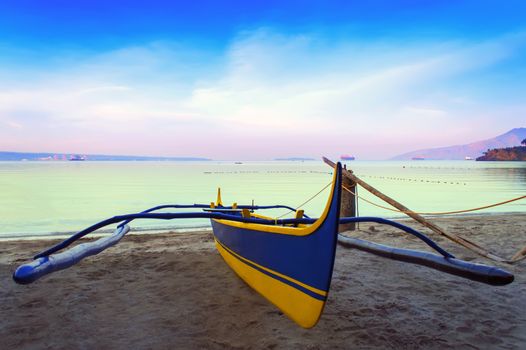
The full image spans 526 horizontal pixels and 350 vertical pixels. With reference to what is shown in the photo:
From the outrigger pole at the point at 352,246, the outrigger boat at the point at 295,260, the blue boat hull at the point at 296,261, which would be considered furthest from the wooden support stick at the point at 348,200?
the blue boat hull at the point at 296,261

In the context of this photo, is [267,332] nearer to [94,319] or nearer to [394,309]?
[394,309]

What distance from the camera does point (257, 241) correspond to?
4605 millimetres

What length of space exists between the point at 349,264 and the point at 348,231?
3.31 meters

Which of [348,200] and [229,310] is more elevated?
[348,200]

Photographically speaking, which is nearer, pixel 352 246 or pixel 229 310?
pixel 229 310

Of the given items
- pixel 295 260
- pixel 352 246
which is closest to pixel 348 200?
pixel 352 246

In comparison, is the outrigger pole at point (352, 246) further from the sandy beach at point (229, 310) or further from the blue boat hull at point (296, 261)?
the sandy beach at point (229, 310)

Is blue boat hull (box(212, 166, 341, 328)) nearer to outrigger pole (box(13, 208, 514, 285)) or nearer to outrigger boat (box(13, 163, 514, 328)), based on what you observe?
outrigger boat (box(13, 163, 514, 328))

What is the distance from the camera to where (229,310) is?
4863 millimetres

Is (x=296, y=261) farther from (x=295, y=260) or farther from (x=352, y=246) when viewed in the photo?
(x=352, y=246)

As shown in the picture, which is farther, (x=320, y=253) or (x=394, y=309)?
(x=394, y=309)

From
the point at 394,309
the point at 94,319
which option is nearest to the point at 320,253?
the point at 394,309

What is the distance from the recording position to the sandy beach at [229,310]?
13.2 ft

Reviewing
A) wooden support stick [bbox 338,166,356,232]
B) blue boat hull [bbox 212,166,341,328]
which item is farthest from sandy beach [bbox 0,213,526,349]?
wooden support stick [bbox 338,166,356,232]
